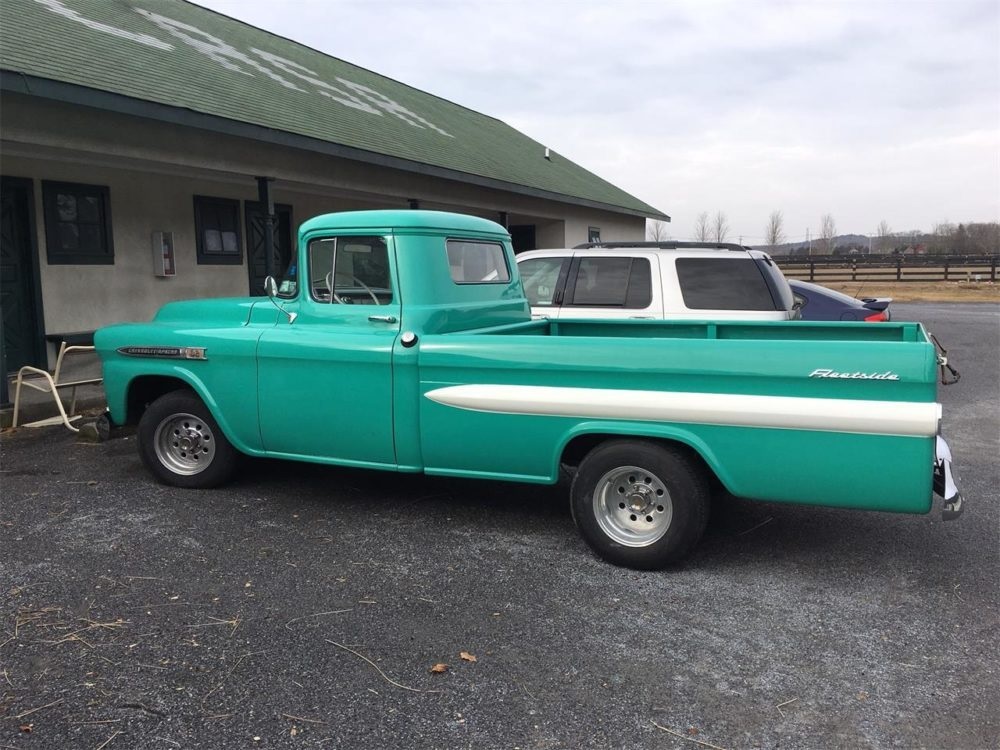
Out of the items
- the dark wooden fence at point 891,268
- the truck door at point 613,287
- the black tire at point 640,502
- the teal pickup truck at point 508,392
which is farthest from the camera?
the dark wooden fence at point 891,268

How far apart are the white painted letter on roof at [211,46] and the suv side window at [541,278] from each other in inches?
242

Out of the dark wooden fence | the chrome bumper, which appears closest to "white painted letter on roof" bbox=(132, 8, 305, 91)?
the chrome bumper

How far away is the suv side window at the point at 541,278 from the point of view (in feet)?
26.1

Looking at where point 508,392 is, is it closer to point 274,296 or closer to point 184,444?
point 274,296

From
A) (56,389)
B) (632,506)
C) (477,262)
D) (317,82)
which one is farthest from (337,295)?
(317,82)

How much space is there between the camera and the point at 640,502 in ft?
14.4

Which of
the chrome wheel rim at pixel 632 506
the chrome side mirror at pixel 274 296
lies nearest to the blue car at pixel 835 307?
the chrome wheel rim at pixel 632 506

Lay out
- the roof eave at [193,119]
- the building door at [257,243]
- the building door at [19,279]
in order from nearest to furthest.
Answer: the roof eave at [193,119], the building door at [19,279], the building door at [257,243]

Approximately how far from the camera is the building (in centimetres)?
819

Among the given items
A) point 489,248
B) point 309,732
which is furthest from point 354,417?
point 309,732

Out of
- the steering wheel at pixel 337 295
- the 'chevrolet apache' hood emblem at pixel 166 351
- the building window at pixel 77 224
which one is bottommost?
the 'chevrolet apache' hood emblem at pixel 166 351

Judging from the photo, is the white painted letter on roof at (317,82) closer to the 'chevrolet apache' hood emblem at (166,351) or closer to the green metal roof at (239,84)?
the green metal roof at (239,84)

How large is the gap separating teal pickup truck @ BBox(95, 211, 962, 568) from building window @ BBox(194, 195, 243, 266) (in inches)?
254

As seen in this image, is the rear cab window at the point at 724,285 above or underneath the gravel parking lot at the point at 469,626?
above
